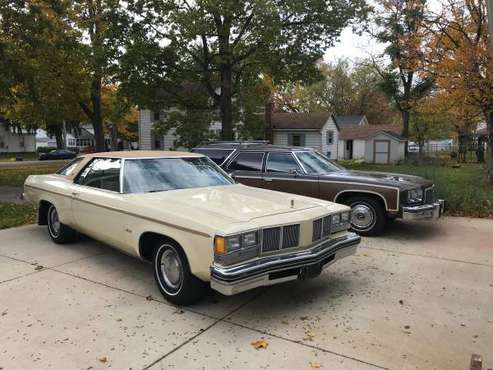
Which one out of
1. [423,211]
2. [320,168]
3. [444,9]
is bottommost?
[423,211]

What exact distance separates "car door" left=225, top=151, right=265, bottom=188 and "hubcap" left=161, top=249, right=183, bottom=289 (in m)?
4.21

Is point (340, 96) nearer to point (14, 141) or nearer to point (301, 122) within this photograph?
point (301, 122)

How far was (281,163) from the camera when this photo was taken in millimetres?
8469

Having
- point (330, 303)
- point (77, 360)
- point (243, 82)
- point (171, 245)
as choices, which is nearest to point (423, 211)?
point (330, 303)

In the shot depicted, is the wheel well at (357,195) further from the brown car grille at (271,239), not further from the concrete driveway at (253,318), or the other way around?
the brown car grille at (271,239)

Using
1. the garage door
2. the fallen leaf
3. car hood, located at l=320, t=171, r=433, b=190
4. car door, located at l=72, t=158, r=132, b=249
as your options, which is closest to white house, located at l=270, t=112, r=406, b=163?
the garage door

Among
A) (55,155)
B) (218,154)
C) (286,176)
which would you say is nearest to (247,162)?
(218,154)

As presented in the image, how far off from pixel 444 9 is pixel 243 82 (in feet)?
30.3

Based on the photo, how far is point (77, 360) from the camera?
3.45 m

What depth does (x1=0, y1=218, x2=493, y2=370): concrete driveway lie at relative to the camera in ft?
11.4

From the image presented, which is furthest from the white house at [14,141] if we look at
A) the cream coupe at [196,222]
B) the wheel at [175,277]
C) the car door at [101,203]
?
the wheel at [175,277]

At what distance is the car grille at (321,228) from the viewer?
177 inches

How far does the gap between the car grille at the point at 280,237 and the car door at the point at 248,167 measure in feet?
14.2

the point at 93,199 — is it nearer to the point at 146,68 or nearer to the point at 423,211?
the point at 423,211
